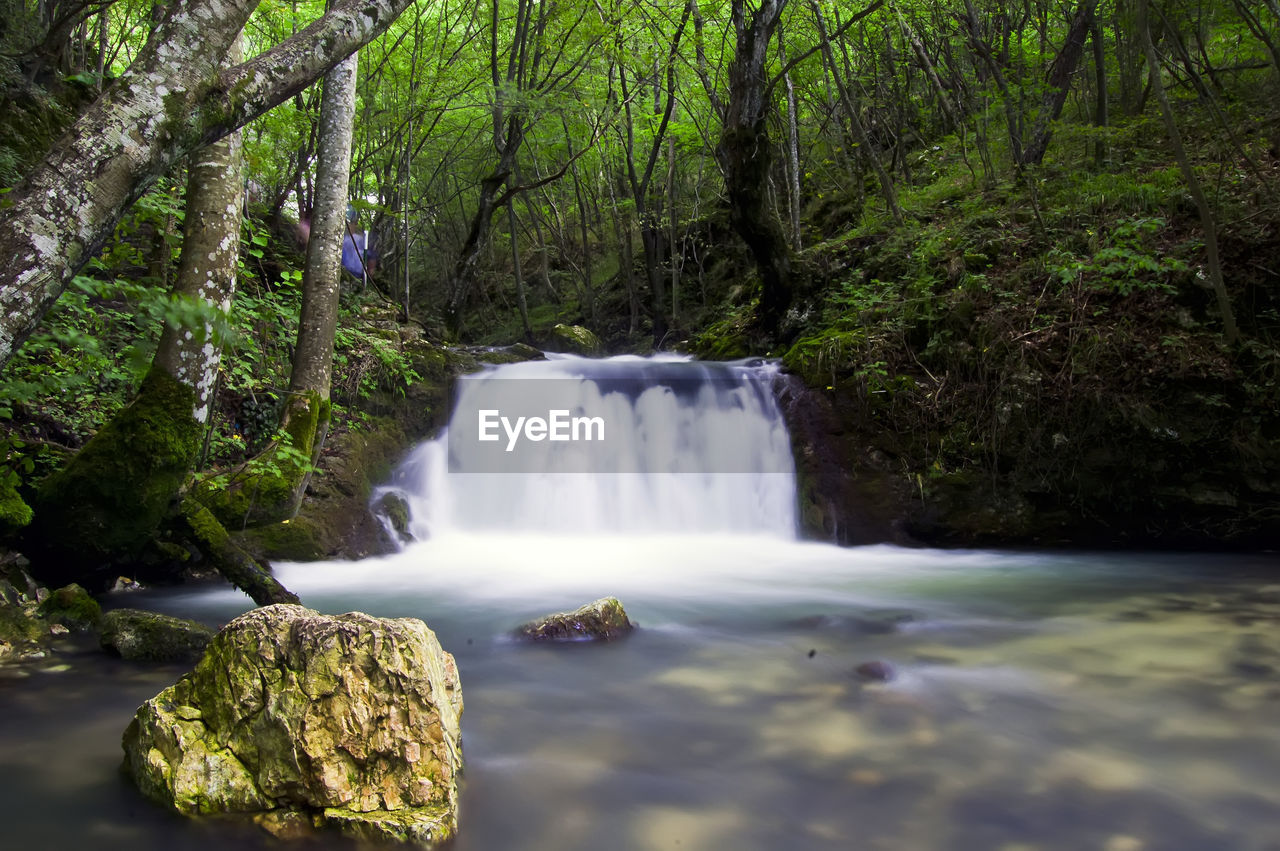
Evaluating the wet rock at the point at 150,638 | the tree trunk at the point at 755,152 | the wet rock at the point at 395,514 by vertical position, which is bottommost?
the wet rock at the point at 150,638

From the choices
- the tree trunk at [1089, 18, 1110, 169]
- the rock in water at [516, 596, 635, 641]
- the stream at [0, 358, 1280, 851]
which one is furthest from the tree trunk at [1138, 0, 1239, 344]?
the rock in water at [516, 596, 635, 641]

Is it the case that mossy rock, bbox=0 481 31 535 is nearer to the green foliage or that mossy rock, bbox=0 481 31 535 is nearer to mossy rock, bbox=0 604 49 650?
mossy rock, bbox=0 604 49 650

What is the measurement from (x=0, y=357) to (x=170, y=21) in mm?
1180

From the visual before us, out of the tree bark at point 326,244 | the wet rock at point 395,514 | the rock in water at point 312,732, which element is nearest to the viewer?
the rock in water at point 312,732

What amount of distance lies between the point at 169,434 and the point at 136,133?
3.00m

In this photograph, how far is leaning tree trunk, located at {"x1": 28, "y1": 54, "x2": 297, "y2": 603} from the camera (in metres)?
4.46

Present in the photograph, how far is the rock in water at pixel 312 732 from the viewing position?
8.50 ft

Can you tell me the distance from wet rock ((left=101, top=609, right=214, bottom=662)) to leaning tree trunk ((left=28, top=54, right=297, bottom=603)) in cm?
49

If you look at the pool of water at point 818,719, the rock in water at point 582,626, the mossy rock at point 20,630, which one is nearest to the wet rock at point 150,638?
the pool of water at point 818,719

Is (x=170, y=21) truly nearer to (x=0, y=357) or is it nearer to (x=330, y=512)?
(x=0, y=357)

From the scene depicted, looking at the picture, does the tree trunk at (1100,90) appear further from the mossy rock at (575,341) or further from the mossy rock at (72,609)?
the mossy rock at (72,609)

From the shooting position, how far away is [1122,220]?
27.4ft

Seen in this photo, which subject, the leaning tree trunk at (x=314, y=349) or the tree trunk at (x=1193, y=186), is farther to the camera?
the tree trunk at (x=1193, y=186)

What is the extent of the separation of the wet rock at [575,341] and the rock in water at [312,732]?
567 inches
